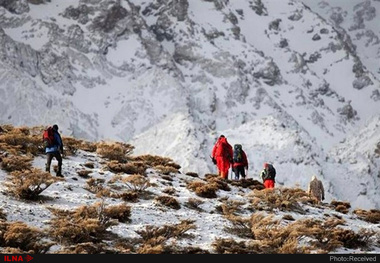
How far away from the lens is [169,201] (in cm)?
1853

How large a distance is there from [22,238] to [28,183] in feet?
10.9

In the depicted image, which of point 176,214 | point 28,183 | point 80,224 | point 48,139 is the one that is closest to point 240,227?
point 176,214

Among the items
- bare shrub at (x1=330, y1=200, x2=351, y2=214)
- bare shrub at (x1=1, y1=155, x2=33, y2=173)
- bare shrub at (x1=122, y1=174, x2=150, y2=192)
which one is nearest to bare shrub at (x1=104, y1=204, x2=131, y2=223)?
bare shrub at (x1=122, y1=174, x2=150, y2=192)

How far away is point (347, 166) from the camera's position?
469ft

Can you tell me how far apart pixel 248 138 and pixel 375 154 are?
171 ft

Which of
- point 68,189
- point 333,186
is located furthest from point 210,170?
point 68,189

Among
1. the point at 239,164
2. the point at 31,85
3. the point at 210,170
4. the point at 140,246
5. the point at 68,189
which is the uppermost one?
the point at 31,85

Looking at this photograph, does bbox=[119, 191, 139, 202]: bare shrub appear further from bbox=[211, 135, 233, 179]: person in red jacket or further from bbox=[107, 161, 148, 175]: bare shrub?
bbox=[211, 135, 233, 179]: person in red jacket

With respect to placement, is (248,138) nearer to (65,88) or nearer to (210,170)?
(210,170)

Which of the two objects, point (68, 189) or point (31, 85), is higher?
point (31, 85)

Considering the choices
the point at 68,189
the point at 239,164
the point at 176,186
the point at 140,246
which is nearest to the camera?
the point at 140,246

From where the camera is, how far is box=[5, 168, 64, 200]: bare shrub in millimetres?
16734

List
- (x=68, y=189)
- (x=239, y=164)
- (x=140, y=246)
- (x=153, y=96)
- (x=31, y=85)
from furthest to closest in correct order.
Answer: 1. (x=153, y=96)
2. (x=31, y=85)
3. (x=239, y=164)
4. (x=68, y=189)
5. (x=140, y=246)

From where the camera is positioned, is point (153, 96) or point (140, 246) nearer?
point (140, 246)
